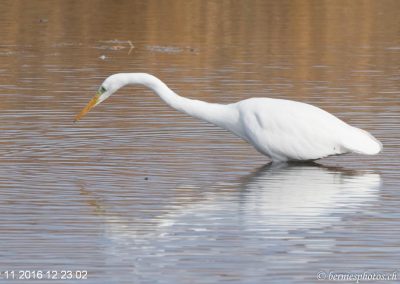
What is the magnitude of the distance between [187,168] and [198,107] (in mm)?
1076

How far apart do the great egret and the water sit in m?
0.20

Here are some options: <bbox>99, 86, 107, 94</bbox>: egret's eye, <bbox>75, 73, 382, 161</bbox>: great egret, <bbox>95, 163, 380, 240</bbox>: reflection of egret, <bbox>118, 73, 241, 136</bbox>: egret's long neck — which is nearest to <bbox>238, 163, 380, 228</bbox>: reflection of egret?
<bbox>95, 163, 380, 240</bbox>: reflection of egret

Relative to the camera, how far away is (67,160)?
14.5m

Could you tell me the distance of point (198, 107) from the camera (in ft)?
49.2

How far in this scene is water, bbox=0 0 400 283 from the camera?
404 inches

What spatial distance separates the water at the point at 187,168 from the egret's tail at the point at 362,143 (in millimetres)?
161

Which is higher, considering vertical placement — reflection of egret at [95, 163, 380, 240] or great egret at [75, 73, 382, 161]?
great egret at [75, 73, 382, 161]

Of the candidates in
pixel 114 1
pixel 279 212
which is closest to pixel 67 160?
pixel 279 212

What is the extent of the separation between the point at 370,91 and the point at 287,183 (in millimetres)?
6326

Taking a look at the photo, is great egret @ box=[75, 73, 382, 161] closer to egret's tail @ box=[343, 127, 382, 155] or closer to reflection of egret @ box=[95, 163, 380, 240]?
egret's tail @ box=[343, 127, 382, 155]

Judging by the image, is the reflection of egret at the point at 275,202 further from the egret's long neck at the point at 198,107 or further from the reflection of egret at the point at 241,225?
the egret's long neck at the point at 198,107

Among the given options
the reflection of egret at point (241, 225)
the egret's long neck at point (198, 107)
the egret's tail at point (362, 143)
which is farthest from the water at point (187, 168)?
the egret's long neck at point (198, 107)

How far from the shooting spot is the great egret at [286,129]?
574 inches

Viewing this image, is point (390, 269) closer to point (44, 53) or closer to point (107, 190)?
point (107, 190)
